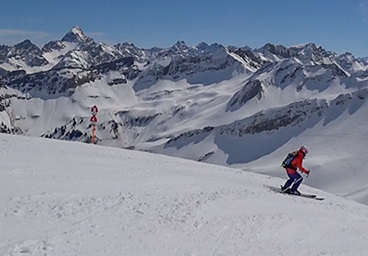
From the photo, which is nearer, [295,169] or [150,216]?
[150,216]

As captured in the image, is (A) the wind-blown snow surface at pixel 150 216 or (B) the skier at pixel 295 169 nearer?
(A) the wind-blown snow surface at pixel 150 216

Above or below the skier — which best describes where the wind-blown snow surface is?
below

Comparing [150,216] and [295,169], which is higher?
[295,169]

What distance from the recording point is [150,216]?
12398 millimetres

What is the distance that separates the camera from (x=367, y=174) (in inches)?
3620

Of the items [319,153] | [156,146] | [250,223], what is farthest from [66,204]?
[156,146]

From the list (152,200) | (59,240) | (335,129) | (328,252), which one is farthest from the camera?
(335,129)

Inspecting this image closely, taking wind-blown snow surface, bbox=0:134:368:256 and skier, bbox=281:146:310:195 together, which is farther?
skier, bbox=281:146:310:195

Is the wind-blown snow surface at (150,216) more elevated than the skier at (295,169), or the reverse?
the skier at (295,169)

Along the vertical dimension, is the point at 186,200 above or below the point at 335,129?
below

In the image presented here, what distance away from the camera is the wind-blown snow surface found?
1029 centimetres

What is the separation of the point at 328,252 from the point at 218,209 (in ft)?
12.0

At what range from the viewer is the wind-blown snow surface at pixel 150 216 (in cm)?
1029

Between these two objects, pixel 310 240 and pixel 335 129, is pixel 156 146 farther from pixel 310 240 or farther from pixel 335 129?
pixel 310 240
